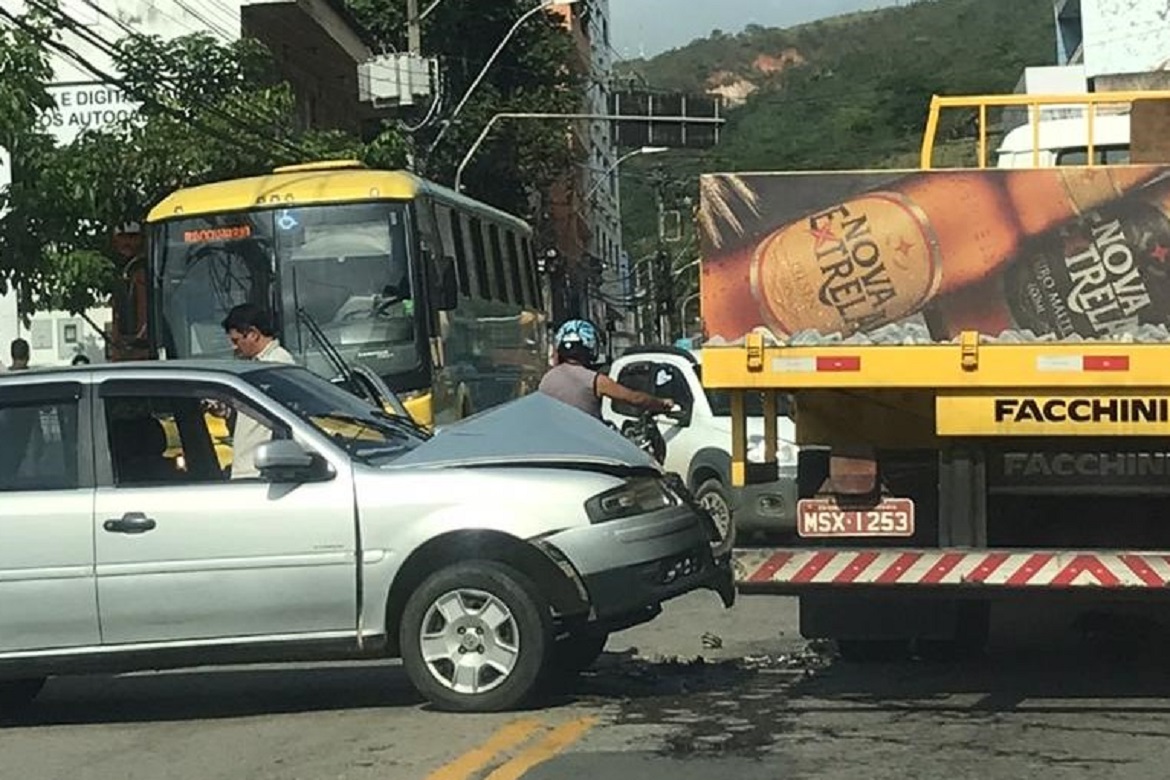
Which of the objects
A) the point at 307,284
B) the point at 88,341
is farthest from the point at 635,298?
the point at 307,284

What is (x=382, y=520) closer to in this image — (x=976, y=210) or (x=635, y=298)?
(x=976, y=210)

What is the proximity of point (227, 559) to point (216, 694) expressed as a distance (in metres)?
1.62

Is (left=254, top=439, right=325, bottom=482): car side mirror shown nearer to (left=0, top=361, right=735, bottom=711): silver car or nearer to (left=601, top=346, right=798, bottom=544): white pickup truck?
(left=0, top=361, right=735, bottom=711): silver car

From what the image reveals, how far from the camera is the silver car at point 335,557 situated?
8.84m

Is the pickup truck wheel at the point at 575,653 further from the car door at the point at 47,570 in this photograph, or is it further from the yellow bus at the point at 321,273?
the yellow bus at the point at 321,273

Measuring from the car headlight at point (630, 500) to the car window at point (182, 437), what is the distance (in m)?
1.59

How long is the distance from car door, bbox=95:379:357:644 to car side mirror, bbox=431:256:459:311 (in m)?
10.2

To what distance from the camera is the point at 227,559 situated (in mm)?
8914

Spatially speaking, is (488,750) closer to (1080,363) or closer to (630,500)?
(630,500)

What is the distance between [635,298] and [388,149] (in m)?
60.6

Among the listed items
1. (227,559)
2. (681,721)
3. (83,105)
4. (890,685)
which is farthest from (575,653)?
(83,105)

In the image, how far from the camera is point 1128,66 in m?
30.4

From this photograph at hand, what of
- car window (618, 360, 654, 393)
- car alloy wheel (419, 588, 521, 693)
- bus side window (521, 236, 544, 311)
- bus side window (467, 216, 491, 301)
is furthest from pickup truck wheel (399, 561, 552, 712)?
bus side window (521, 236, 544, 311)

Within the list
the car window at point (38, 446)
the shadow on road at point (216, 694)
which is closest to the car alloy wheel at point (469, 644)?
the shadow on road at point (216, 694)
